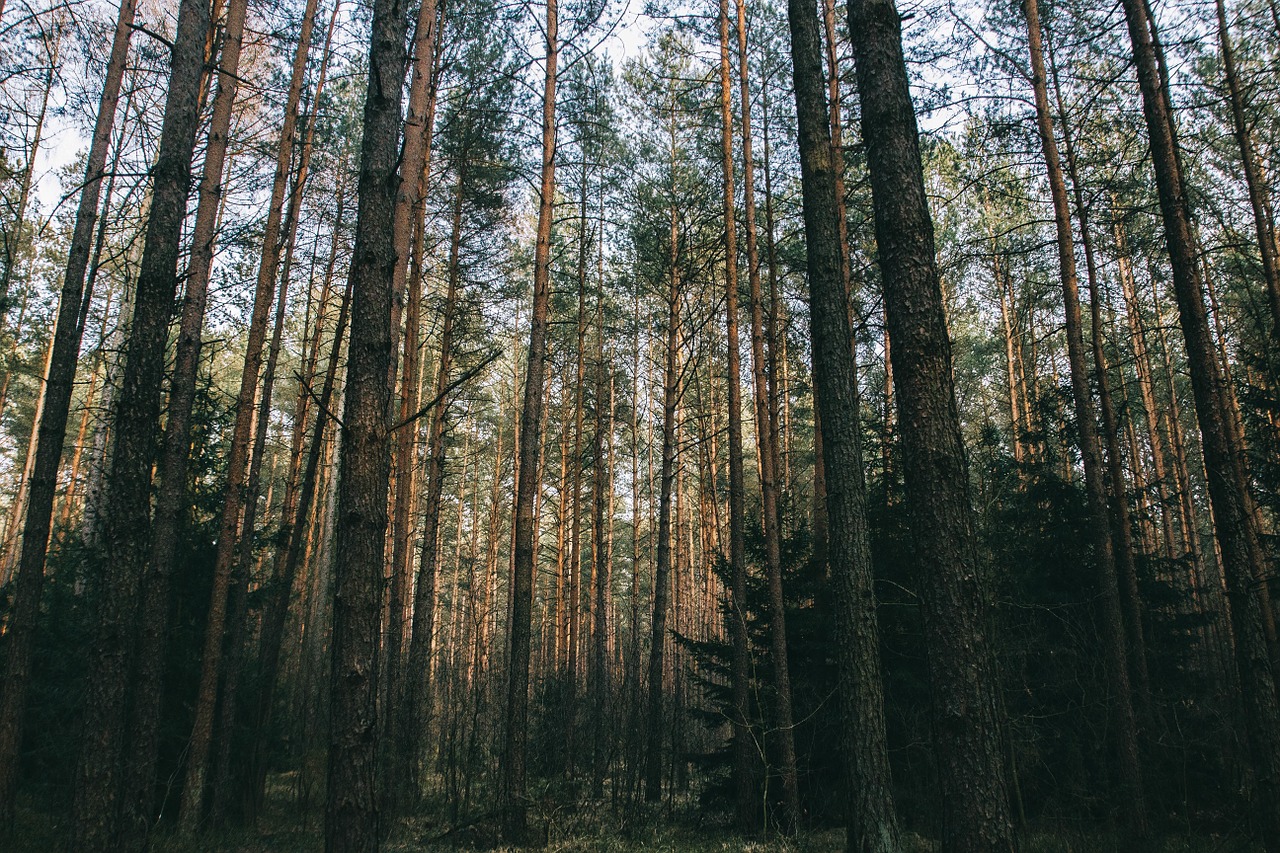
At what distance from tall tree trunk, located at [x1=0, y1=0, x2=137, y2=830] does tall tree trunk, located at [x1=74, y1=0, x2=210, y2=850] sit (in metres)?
1.26

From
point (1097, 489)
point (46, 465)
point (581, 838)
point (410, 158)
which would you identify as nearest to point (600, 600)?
point (581, 838)

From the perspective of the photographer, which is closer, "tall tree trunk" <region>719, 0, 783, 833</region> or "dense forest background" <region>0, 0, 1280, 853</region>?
"dense forest background" <region>0, 0, 1280, 853</region>

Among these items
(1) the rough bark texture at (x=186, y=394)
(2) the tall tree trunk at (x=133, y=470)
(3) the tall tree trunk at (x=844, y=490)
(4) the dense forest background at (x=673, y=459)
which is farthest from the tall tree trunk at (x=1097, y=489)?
(1) the rough bark texture at (x=186, y=394)

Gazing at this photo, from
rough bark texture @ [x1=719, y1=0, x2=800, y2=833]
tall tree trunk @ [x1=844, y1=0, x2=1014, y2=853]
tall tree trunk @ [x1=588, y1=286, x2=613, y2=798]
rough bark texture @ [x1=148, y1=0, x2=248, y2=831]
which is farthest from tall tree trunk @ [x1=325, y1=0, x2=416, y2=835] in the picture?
tall tree trunk @ [x1=588, y1=286, x2=613, y2=798]

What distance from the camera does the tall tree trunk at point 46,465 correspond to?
5.72m

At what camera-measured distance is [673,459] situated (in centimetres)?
991

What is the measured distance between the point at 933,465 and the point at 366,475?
3.01 metres

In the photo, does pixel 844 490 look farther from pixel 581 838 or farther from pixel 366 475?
pixel 581 838

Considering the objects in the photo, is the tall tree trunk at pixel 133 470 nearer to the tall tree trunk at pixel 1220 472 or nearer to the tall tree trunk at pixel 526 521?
the tall tree trunk at pixel 526 521

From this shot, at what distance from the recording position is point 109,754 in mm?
4242

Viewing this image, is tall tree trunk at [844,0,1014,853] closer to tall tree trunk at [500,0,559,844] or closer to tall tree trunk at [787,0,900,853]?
tall tree trunk at [787,0,900,853]

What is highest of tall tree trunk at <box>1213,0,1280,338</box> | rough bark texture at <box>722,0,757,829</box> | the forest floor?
tall tree trunk at <box>1213,0,1280,338</box>

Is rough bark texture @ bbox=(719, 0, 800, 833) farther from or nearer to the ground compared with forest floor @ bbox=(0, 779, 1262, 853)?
farther from the ground

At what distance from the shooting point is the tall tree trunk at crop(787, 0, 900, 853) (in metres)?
4.40
